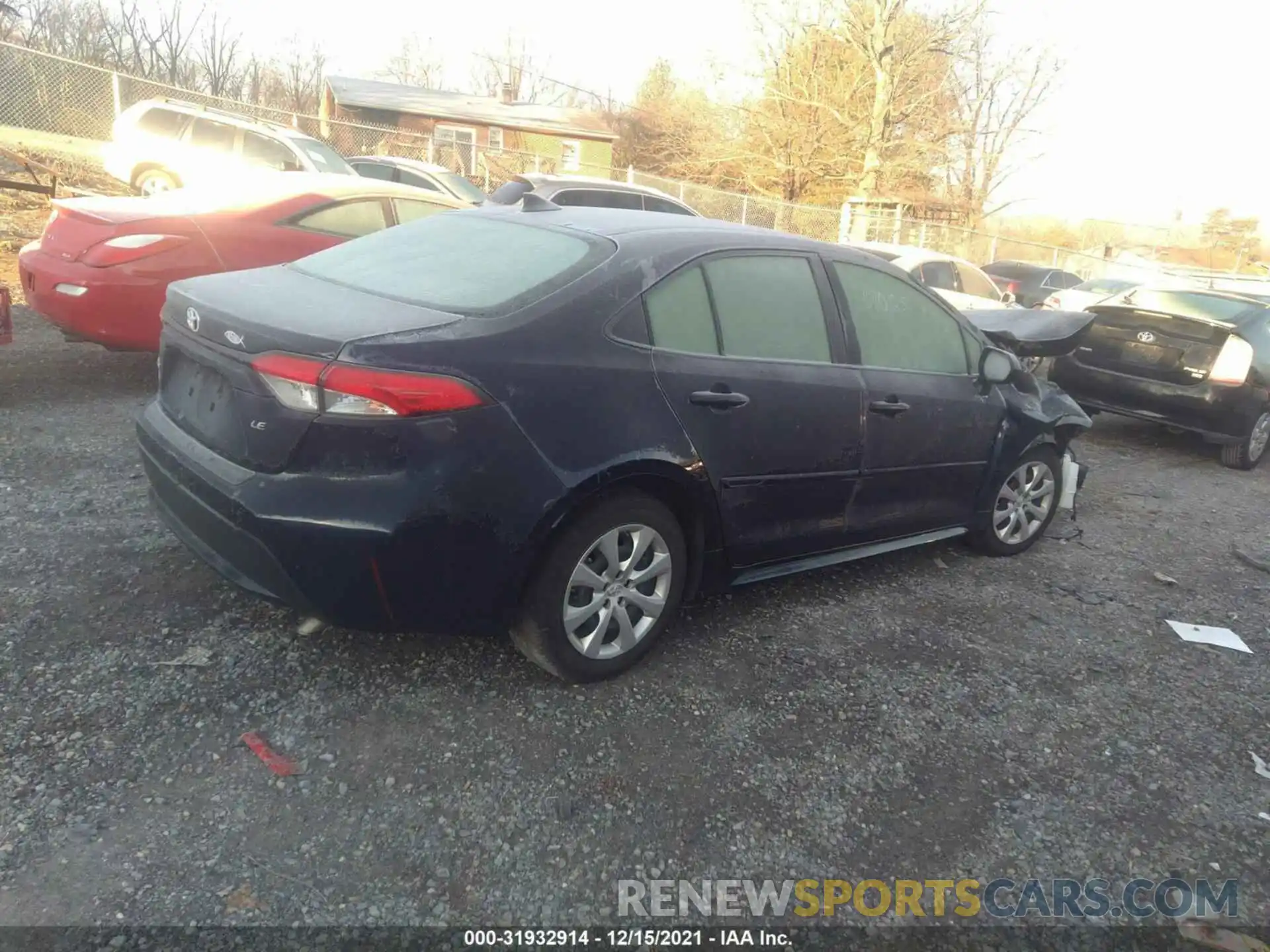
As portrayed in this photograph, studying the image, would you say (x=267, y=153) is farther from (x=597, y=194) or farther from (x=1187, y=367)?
(x=1187, y=367)

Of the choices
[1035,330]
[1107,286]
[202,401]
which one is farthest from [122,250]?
[1107,286]

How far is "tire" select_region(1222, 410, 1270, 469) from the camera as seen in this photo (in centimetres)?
749

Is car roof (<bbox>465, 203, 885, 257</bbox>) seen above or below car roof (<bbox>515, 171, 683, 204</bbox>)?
below

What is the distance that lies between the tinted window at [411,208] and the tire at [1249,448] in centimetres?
669

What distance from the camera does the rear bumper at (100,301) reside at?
514 cm

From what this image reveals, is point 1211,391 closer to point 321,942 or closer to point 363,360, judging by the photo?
point 363,360

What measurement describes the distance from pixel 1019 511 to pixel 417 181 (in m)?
10.8

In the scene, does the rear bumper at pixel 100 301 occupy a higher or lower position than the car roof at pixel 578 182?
lower

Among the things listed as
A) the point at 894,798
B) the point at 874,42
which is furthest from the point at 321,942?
the point at 874,42

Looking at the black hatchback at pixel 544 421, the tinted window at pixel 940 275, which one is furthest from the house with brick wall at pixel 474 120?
the black hatchback at pixel 544 421

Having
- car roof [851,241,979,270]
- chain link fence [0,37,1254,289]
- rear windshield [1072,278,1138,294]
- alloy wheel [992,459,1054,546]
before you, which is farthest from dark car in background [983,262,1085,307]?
alloy wheel [992,459,1054,546]

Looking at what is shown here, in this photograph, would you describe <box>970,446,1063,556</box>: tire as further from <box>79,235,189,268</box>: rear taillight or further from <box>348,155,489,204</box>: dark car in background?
<box>348,155,489,204</box>: dark car in background

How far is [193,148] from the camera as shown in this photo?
12.8 meters

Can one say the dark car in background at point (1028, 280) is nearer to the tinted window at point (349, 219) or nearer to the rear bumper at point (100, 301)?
the tinted window at point (349, 219)
